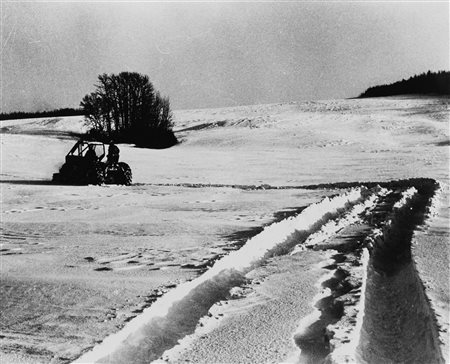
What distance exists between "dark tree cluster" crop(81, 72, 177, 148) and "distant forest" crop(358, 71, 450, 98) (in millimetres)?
28555

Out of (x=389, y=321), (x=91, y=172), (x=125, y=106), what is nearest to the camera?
(x=389, y=321)

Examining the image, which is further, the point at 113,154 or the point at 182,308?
the point at 113,154

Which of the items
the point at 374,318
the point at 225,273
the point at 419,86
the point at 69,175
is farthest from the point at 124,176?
the point at 419,86

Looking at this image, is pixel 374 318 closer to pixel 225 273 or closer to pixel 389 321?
pixel 389 321

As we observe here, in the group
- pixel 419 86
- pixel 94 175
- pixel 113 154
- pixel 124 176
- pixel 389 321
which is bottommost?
pixel 389 321

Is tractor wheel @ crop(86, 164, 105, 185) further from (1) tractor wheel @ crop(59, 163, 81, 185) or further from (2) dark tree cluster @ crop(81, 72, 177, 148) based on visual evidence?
(2) dark tree cluster @ crop(81, 72, 177, 148)

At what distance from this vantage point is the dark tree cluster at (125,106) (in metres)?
43.8

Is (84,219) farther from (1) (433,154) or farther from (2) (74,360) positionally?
(1) (433,154)

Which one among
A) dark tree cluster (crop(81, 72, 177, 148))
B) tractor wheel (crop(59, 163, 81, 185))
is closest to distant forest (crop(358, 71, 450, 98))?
dark tree cluster (crop(81, 72, 177, 148))

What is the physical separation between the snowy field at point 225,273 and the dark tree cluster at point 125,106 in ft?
95.2

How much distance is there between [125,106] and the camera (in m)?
45.9

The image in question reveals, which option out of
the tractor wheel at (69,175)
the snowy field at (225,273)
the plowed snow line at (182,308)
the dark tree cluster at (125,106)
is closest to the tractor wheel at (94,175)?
the tractor wheel at (69,175)

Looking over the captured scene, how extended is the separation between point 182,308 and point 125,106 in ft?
140

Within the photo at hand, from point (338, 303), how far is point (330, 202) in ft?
21.6
